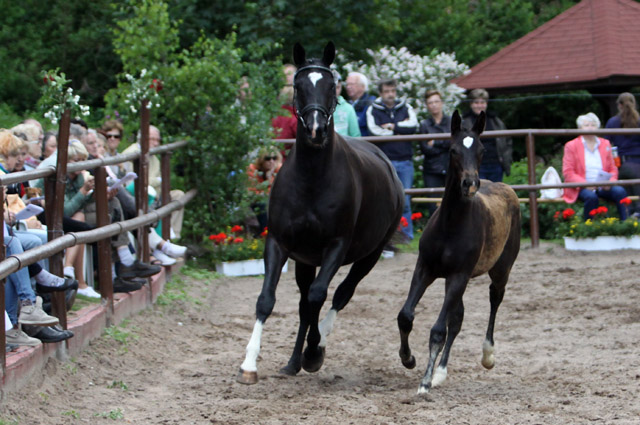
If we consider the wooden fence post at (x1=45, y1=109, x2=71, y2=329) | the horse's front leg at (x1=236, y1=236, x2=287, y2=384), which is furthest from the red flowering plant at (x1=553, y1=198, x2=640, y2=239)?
the wooden fence post at (x1=45, y1=109, x2=71, y2=329)

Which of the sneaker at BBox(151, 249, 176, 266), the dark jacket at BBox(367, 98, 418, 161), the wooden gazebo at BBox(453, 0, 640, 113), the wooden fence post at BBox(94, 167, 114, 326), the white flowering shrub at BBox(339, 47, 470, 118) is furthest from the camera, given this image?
the white flowering shrub at BBox(339, 47, 470, 118)

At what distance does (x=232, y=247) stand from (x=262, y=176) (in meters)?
1.09

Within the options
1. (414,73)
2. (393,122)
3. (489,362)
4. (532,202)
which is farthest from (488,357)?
(414,73)

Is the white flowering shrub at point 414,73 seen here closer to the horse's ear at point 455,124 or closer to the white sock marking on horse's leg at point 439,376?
the horse's ear at point 455,124

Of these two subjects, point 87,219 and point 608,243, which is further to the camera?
point 608,243

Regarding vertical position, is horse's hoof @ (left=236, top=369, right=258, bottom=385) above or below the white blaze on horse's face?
below

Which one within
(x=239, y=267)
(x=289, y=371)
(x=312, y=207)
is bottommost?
(x=239, y=267)

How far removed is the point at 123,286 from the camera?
8.20m

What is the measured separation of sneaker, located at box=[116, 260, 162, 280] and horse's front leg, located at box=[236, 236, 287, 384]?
7.16 ft

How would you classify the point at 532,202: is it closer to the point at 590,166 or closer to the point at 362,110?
the point at 590,166

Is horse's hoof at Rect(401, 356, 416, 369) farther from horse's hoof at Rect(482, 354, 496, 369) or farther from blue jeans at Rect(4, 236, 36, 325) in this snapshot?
blue jeans at Rect(4, 236, 36, 325)

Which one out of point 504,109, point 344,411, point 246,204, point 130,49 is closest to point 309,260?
point 344,411

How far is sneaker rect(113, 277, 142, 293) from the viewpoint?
819cm

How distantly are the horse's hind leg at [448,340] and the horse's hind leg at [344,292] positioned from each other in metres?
0.84
